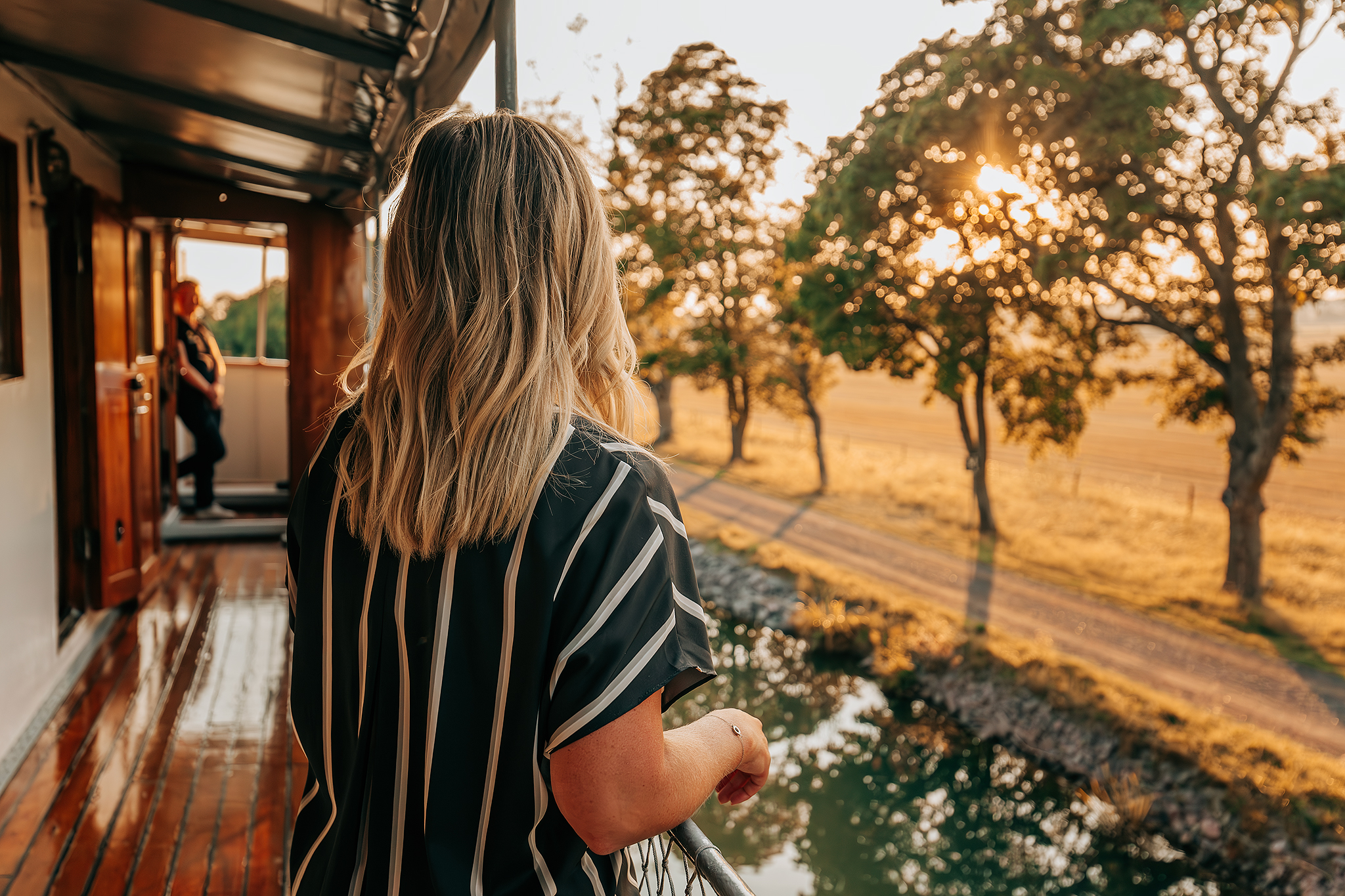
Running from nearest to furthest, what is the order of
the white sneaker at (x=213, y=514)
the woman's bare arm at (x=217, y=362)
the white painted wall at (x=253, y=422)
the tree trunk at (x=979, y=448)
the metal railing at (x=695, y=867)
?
1. the metal railing at (x=695, y=867)
2. the woman's bare arm at (x=217, y=362)
3. the white sneaker at (x=213, y=514)
4. the white painted wall at (x=253, y=422)
5. the tree trunk at (x=979, y=448)

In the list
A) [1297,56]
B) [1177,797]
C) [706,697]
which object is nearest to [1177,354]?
[1297,56]

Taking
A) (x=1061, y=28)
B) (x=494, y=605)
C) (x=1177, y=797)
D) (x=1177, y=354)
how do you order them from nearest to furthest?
(x=494, y=605)
(x=1177, y=797)
(x=1061, y=28)
(x=1177, y=354)

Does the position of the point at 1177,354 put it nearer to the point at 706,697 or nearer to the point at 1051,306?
the point at 1051,306

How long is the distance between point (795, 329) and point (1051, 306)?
563 cm

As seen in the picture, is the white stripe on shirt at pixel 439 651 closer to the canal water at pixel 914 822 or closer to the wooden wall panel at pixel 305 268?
the wooden wall panel at pixel 305 268

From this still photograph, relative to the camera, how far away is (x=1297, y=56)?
9289 millimetres

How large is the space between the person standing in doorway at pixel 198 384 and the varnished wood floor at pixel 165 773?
1888 millimetres

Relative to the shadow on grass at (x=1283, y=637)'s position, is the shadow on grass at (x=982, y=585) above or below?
below

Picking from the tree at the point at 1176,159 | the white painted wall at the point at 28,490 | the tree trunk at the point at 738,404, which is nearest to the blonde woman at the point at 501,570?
the white painted wall at the point at 28,490

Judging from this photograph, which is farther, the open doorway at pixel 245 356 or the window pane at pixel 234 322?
the window pane at pixel 234 322

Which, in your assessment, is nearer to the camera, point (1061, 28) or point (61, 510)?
point (61, 510)

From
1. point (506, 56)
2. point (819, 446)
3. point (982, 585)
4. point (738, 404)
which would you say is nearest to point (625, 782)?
point (506, 56)

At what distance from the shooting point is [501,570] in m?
0.64

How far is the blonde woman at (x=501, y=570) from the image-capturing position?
2.08 ft
